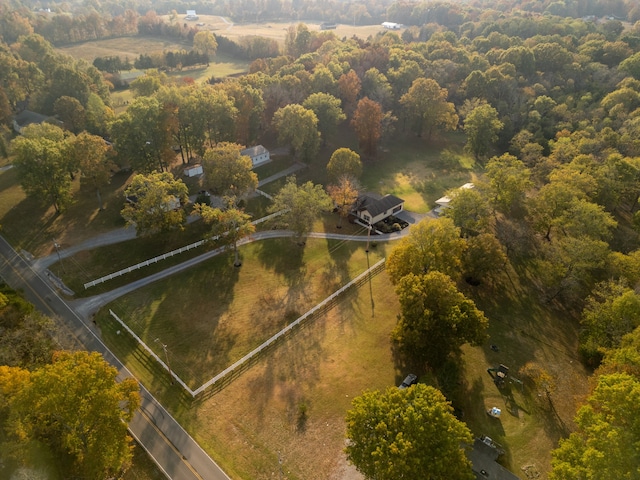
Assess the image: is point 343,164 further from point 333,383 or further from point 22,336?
point 22,336

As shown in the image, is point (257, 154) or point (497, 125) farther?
point (497, 125)

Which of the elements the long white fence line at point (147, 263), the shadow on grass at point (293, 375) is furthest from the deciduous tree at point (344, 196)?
the shadow on grass at point (293, 375)

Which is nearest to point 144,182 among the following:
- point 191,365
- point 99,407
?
point 191,365

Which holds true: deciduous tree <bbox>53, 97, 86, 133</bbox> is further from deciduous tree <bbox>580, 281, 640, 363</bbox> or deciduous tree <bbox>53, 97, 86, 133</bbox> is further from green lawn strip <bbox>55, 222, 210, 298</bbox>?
deciduous tree <bbox>580, 281, 640, 363</bbox>

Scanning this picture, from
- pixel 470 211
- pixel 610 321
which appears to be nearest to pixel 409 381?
pixel 610 321

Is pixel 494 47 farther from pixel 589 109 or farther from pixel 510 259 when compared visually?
pixel 510 259

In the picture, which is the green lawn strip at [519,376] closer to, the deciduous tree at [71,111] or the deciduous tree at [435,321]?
the deciduous tree at [435,321]

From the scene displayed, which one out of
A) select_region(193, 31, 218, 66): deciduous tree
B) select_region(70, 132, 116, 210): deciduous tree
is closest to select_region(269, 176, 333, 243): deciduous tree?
select_region(70, 132, 116, 210): deciduous tree
